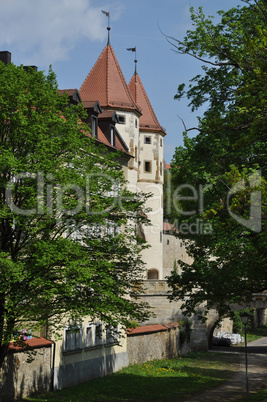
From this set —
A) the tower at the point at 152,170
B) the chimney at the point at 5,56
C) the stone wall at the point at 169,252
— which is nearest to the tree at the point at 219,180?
the chimney at the point at 5,56

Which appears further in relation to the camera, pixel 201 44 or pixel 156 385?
pixel 156 385

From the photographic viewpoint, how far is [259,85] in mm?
10414

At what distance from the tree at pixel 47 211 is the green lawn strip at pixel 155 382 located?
5.62m

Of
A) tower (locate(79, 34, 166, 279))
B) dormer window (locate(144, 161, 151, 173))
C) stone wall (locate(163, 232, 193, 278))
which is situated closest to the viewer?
tower (locate(79, 34, 166, 279))

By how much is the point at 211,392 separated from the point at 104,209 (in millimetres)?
11780

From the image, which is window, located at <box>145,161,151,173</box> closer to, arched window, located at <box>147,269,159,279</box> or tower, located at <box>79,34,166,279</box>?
tower, located at <box>79,34,166,279</box>

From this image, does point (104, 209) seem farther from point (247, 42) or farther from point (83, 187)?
point (247, 42)

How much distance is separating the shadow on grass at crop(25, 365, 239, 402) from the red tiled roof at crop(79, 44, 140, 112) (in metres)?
18.3

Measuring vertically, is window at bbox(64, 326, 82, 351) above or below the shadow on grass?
above

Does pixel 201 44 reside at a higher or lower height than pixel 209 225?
higher

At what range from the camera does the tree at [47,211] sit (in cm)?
1756

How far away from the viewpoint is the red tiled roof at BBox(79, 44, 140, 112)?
40375mm

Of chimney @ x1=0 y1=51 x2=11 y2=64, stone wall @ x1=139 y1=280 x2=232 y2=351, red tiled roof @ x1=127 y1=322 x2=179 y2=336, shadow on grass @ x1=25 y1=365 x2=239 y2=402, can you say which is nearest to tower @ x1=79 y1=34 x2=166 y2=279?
stone wall @ x1=139 y1=280 x2=232 y2=351

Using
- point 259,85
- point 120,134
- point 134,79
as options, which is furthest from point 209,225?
point 134,79
